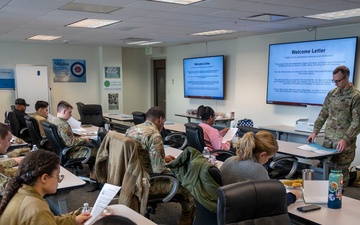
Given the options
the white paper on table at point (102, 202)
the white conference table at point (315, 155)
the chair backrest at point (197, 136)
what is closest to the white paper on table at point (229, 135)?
the chair backrest at point (197, 136)

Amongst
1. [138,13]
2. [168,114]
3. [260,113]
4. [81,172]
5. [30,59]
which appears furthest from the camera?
[168,114]

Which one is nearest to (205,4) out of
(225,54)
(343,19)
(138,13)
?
(138,13)

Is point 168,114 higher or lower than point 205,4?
lower

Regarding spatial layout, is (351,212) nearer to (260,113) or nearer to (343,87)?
(343,87)

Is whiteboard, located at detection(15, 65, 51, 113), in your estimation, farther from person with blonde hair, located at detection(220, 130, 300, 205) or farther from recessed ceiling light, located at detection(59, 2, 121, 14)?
person with blonde hair, located at detection(220, 130, 300, 205)

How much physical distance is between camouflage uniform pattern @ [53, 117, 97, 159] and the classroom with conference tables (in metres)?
0.03

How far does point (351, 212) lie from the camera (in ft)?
6.72

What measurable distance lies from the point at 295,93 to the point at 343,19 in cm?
159

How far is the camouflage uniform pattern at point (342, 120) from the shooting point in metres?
4.03

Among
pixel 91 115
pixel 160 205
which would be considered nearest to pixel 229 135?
pixel 160 205

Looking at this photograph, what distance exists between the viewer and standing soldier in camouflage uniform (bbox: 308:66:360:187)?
4.02 meters

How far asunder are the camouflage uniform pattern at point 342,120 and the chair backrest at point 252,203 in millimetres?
2668

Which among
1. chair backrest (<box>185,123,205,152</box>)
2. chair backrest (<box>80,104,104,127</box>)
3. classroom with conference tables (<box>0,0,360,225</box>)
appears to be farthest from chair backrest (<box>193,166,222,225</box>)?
chair backrest (<box>80,104,104,127</box>)

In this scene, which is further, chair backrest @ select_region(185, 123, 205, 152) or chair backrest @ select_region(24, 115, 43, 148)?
chair backrest @ select_region(24, 115, 43, 148)
